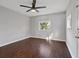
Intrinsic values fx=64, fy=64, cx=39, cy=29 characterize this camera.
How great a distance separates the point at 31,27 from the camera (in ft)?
23.0

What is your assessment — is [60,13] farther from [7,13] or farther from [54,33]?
[7,13]

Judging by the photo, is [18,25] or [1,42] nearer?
[1,42]

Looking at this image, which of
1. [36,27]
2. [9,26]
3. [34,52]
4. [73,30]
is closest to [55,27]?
[36,27]

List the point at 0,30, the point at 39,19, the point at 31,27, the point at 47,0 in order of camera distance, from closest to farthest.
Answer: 1. the point at 47,0
2. the point at 0,30
3. the point at 39,19
4. the point at 31,27

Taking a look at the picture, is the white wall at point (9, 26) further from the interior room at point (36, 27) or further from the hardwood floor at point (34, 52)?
the hardwood floor at point (34, 52)

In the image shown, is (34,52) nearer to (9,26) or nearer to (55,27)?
(9,26)

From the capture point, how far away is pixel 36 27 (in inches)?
266

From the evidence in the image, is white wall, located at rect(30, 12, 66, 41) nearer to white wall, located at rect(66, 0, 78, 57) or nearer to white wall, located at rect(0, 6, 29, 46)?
white wall, located at rect(0, 6, 29, 46)

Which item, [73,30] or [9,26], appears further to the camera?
[9,26]

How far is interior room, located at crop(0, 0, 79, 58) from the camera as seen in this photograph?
3.16 meters

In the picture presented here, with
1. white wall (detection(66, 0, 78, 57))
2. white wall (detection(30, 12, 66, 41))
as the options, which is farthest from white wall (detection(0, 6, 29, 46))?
→ white wall (detection(66, 0, 78, 57))

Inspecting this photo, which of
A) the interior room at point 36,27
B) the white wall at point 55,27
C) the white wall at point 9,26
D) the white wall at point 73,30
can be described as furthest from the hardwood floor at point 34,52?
the white wall at point 55,27

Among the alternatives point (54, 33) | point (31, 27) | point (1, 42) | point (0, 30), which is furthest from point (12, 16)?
point (54, 33)

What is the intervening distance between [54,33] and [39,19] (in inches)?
83.7
